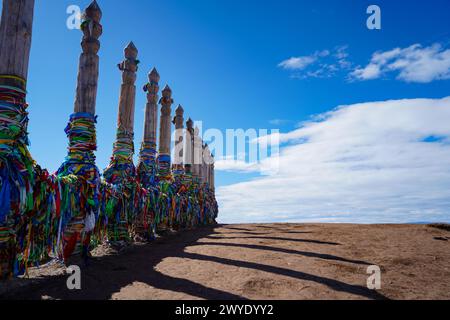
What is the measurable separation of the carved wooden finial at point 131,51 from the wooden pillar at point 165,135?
3.63m

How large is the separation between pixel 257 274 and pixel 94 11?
5771 millimetres

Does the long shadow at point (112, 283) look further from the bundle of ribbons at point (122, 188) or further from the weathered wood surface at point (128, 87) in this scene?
the weathered wood surface at point (128, 87)

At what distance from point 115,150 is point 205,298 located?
4.92 metres

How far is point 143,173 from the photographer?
864cm

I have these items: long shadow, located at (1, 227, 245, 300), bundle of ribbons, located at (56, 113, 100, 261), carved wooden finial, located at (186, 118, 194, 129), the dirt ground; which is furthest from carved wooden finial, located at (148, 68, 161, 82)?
carved wooden finial, located at (186, 118, 194, 129)

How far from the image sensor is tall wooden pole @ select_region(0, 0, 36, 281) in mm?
3816

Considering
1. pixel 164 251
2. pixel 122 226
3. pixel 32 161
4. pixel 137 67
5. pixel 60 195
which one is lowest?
pixel 164 251

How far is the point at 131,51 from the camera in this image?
814cm

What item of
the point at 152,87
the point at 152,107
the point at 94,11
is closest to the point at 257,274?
the point at 94,11

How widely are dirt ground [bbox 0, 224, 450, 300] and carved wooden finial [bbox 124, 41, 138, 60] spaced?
16.2ft

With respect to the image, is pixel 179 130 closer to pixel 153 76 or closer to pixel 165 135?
pixel 165 135
